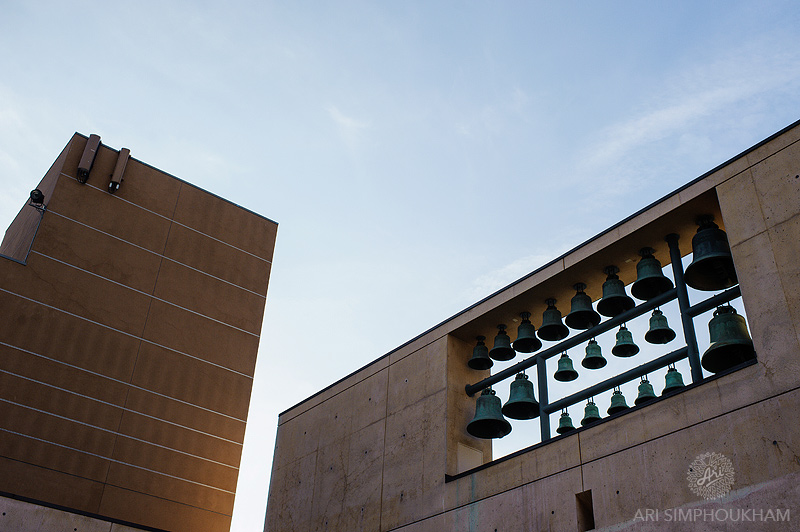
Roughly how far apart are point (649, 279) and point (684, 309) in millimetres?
780

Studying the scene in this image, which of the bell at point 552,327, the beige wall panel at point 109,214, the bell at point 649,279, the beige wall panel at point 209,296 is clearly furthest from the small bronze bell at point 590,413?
the beige wall panel at point 109,214

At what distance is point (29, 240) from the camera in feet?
65.2

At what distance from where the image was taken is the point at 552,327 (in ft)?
44.0

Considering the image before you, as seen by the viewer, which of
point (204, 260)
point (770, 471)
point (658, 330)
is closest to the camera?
point (770, 471)

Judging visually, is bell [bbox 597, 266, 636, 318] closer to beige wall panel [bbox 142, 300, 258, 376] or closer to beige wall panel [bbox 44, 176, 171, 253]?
beige wall panel [bbox 142, 300, 258, 376]

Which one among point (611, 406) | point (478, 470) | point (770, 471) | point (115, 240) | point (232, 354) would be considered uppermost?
point (115, 240)

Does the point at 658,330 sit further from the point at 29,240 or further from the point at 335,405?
the point at 29,240

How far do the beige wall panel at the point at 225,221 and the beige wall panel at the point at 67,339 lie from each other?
3.93 metres

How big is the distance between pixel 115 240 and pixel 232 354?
409cm

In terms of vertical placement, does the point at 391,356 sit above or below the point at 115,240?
below

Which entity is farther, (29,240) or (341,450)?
(29,240)

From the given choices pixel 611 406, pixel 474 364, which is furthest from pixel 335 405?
pixel 611 406

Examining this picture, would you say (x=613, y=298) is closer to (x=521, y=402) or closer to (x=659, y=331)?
(x=659, y=331)

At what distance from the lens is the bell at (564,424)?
13.8 metres
